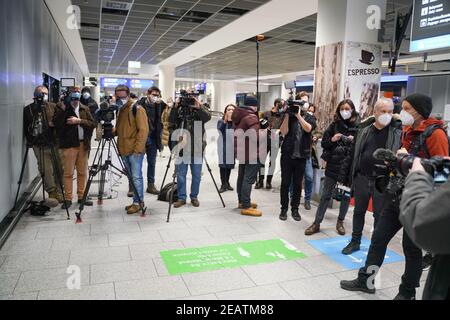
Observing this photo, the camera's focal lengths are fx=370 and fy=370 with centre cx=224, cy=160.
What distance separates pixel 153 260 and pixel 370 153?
6.57ft

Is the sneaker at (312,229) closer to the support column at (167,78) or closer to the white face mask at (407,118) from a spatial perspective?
the white face mask at (407,118)

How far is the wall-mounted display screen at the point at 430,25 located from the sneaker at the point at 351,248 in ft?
7.20

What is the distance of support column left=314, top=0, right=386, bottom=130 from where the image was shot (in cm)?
484

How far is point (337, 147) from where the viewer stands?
3.76m

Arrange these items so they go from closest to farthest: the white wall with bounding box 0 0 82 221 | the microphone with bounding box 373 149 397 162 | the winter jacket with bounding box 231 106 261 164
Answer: the microphone with bounding box 373 149 397 162
the white wall with bounding box 0 0 82 221
the winter jacket with bounding box 231 106 261 164

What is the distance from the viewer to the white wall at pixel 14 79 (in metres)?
3.79

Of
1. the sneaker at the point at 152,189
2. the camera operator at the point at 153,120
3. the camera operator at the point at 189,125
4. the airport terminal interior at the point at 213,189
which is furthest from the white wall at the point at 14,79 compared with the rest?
the camera operator at the point at 189,125

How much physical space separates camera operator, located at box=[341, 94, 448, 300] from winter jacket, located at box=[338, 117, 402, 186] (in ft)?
1.33

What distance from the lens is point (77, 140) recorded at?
450 cm

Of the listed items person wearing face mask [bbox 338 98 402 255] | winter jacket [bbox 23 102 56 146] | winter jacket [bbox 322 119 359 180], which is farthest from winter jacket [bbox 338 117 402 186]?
winter jacket [bbox 23 102 56 146]

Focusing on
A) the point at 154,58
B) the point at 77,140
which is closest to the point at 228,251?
the point at 77,140

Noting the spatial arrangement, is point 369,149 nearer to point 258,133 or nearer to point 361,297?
point 361,297

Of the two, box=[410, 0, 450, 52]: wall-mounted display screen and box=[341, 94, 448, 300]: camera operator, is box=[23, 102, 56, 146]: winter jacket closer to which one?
box=[341, 94, 448, 300]: camera operator

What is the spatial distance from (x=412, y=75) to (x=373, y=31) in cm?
1148
